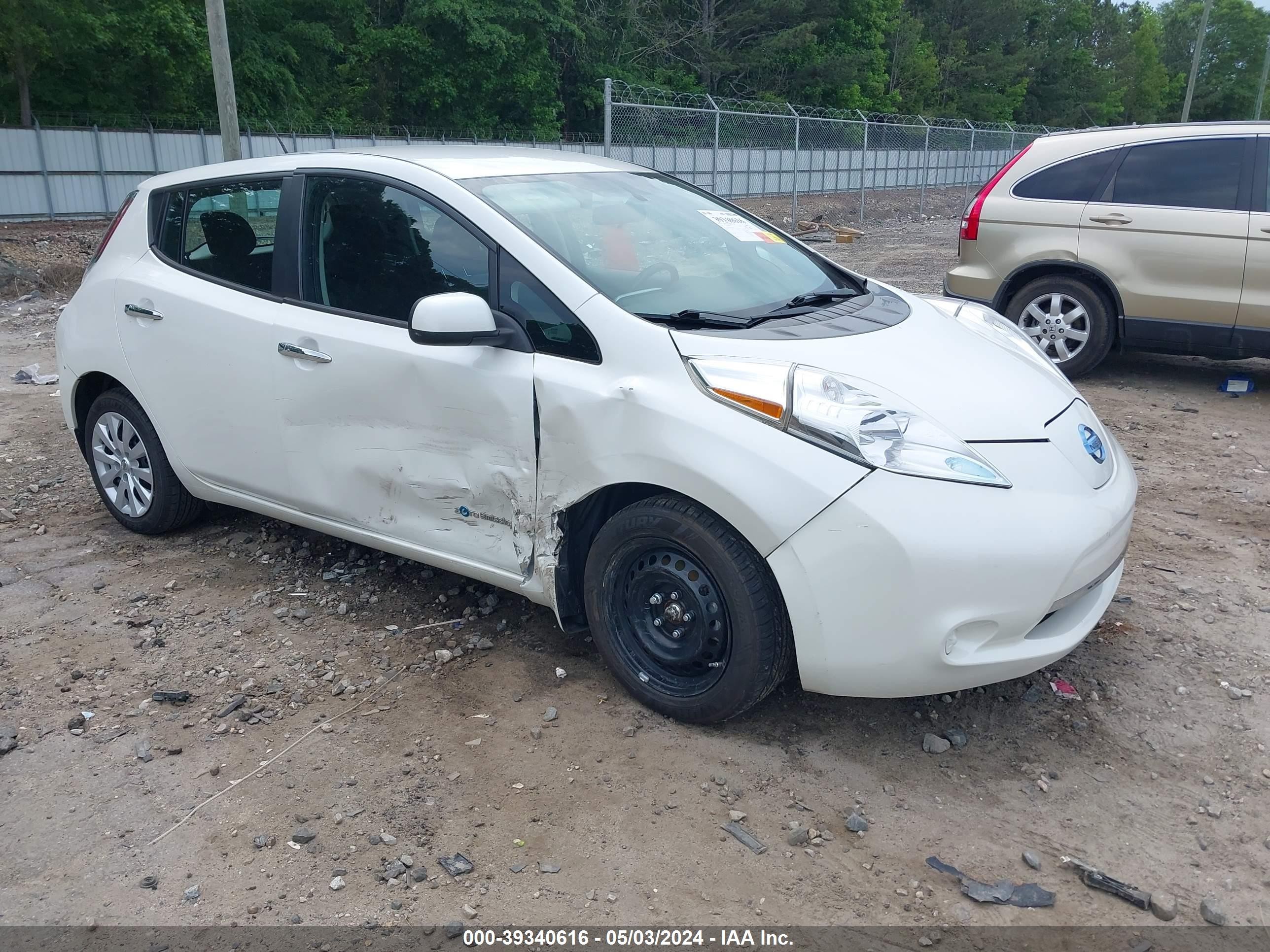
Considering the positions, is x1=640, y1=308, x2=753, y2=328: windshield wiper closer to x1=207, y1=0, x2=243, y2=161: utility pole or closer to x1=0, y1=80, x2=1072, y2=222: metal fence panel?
x1=207, y1=0, x2=243, y2=161: utility pole

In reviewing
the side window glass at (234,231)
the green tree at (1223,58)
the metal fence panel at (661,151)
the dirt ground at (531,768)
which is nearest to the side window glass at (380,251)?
the side window glass at (234,231)

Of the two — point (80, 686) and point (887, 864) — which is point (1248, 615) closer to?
point (887, 864)

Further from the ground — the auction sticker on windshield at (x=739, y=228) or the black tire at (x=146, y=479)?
the auction sticker on windshield at (x=739, y=228)

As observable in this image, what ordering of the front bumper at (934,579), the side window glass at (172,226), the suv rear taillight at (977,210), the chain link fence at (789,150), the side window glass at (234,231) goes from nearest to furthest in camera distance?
the front bumper at (934,579) → the side window glass at (234,231) → the side window glass at (172,226) → the suv rear taillight at (977,210) → the chain link fence at (789,150)

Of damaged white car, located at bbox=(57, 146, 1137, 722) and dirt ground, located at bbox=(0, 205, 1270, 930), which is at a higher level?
damaged white car, located at bbox=(57, 146, 1137, 722)

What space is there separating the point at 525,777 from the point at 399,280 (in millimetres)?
1810

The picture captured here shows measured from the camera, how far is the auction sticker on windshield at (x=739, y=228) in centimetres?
416

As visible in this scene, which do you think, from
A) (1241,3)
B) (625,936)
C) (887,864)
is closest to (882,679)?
(887,864)

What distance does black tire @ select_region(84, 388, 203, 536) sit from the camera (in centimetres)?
472

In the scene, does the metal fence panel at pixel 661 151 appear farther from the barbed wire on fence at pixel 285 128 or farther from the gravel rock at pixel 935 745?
the gravel rock at pixel 935 745

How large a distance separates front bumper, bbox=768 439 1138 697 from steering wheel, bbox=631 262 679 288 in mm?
1111

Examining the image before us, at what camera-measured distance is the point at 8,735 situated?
3.39 meters

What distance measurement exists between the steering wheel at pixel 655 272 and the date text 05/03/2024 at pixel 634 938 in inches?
78.3

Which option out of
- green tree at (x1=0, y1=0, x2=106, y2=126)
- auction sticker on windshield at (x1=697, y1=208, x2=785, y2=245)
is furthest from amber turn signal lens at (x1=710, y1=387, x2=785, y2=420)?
green tree at (x1=0, y1=0, x2=106, y2=126)
